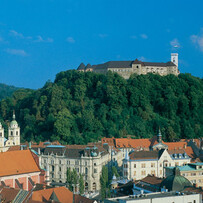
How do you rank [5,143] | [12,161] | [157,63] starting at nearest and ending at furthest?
[12,161] < [5,143] < [157,63]

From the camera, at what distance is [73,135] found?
314 feet

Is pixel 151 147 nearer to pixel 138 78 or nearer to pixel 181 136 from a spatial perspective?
pixel 181 136

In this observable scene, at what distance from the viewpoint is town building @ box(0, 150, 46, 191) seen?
5206 cm

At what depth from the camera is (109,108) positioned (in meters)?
108

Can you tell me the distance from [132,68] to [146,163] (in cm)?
5327

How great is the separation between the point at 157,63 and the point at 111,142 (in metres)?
43.8

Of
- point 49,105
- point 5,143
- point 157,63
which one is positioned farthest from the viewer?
point 157,63

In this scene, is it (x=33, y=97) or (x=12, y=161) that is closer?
(x=12, y=161)

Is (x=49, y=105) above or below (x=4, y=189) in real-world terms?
above

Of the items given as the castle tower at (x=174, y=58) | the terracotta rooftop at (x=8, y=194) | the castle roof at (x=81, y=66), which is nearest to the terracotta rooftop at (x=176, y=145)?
the terracotta rooftop at (x=8, y=194)

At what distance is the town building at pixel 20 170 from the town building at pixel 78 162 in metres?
13.6

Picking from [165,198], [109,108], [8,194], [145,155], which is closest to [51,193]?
[8,194]

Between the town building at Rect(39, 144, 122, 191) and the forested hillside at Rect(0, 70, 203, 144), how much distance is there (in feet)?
65.5

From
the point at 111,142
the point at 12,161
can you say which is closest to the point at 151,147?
the point at 111,142
